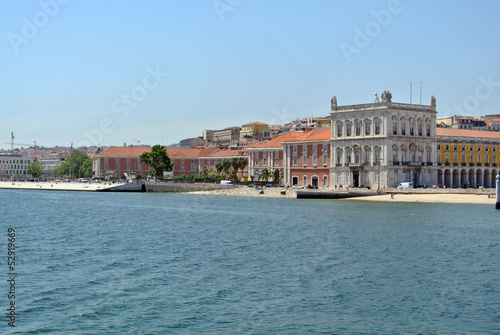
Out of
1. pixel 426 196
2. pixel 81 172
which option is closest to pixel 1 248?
pixel 426 196

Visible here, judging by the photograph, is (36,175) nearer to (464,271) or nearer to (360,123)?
(360,123)

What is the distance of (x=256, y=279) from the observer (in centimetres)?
2441

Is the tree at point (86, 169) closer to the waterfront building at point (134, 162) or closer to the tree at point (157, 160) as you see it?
the waterfront building at point (134, 162)

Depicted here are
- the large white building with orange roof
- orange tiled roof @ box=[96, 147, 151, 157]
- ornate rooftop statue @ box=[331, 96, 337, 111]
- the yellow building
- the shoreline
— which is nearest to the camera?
the shoreline

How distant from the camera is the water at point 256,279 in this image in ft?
61.9

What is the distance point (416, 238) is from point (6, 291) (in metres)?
23.2

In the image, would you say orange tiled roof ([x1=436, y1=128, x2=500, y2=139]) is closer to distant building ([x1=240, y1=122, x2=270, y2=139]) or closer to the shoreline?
the shoreline

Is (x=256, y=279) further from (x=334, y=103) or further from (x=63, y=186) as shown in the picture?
(x=63, y=186)

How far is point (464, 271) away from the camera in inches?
1036

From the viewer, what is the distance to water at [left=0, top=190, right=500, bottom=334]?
1886 centimetres

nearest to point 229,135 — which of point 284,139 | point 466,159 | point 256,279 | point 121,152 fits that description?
point 121,152

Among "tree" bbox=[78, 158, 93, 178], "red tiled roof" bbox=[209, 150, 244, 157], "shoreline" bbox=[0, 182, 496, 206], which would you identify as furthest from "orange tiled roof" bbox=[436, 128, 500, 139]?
"tree" bbox=[78, 158, 93, 178]

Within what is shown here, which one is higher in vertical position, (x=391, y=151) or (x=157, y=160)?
(x=157, y=160)

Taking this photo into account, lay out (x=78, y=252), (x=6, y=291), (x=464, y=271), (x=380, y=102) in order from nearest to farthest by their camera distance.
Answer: (x=6, y=291)
(x=464, y=271)
(x=78, y=252)
(x=380, y=102)
